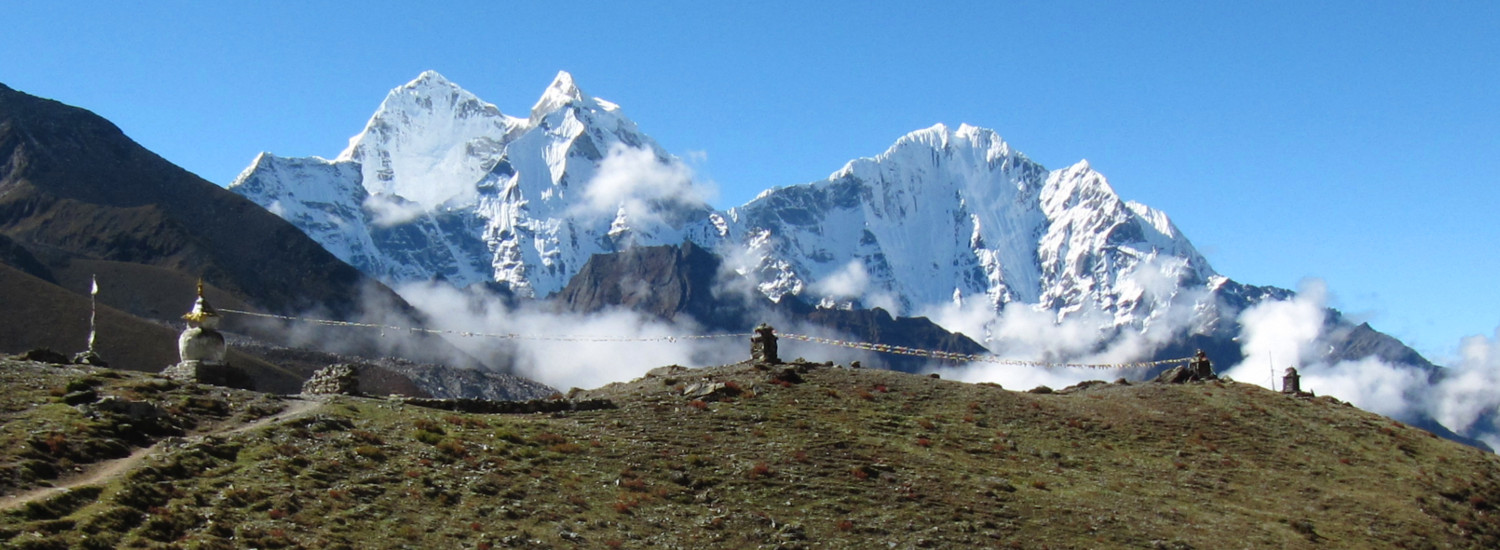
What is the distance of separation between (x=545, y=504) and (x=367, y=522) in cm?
572

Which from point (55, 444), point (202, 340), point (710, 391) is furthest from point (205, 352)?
point (710, 391)

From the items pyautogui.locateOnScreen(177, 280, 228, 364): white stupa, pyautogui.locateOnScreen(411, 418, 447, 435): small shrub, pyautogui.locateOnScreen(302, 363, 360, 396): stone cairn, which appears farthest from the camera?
pyautogui.locateOnScreen(177, 280, 228, 364): white stupa

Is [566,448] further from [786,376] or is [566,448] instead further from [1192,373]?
[1192,373]

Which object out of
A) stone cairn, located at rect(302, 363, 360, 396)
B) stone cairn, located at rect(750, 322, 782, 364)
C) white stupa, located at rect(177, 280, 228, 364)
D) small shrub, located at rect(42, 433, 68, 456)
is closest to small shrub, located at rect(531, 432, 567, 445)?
stone cairn, located at rect(302, 363, 360, 396)

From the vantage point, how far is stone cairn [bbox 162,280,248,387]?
5456 cm

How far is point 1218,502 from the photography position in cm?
5256

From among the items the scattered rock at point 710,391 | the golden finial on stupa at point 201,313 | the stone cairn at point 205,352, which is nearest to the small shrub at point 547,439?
the scattered rock at point 710,391

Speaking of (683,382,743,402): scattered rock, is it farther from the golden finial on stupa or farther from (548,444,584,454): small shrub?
the golden finial on stupa

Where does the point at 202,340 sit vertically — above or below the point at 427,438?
above

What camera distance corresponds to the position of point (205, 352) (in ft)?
184

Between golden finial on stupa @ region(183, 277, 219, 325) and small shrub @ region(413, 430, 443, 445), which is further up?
golden finial on stupa @ region(183, 277, 219, 325)

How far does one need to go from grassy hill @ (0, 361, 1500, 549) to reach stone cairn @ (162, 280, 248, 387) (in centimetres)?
506

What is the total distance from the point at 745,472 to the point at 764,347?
21.2 metres

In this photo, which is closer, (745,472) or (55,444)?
(55,444)
